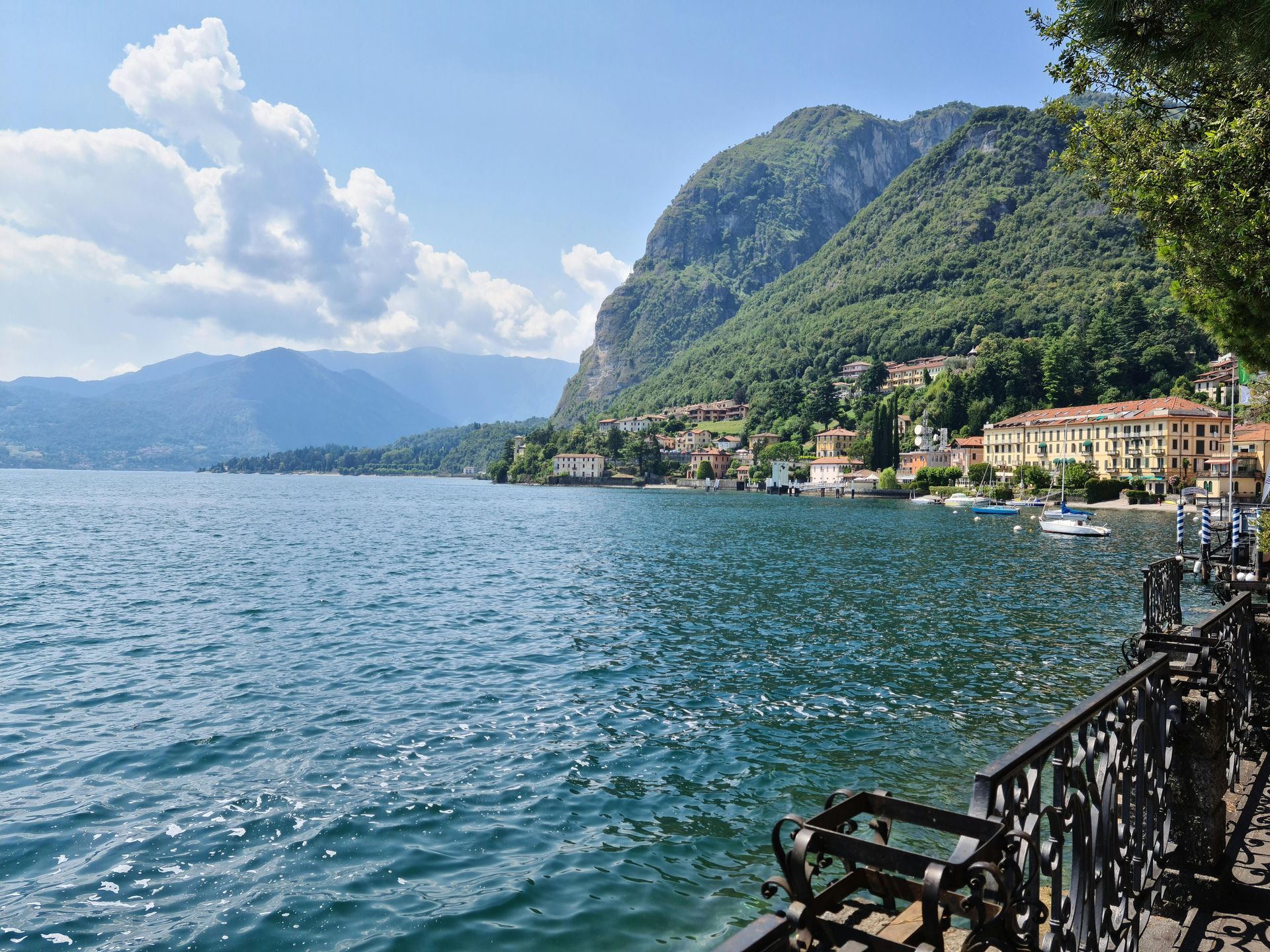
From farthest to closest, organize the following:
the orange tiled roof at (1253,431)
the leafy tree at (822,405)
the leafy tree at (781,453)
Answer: the leafy tree at (822,405)
the leafy tree at (781,453)
the orange tiled roof at (1253,431)

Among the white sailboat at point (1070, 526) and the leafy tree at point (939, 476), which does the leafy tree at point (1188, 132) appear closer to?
the white sailboat at point (1070, 526)

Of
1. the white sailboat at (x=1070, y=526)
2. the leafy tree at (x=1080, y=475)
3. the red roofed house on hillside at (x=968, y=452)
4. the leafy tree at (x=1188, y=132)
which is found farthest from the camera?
the red roofed house on hillside at (x=968, y=452)

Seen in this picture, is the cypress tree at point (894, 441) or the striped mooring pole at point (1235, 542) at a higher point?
the cypress tree at point (894, 441)

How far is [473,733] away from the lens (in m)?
12.6

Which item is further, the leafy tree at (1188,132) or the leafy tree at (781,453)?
the leafy tree at (781,453)

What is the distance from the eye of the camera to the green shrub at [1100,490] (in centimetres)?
9619

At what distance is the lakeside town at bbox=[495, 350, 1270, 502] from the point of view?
309 feet

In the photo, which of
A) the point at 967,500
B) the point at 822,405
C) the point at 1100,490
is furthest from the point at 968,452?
the point at 822,405

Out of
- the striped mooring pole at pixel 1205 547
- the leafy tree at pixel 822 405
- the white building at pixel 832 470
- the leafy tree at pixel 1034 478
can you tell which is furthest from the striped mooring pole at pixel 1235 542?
the leafy tree at pixel 822 405

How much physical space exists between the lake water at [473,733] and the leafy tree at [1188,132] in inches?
301

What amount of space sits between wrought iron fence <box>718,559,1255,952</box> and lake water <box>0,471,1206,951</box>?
409 centimetres

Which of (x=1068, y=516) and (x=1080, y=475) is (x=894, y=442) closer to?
(x=1080, y=475)

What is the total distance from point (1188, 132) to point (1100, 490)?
→ 321ft

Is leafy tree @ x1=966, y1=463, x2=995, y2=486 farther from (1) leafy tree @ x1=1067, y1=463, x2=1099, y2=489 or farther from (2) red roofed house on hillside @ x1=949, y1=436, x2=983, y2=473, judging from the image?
(1) leafy tree @ x1=1067, y1=463, x2=1099, y2=489
